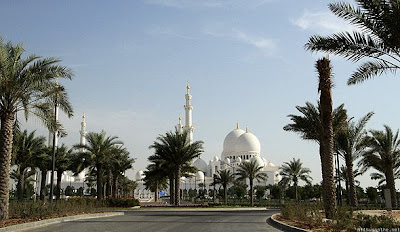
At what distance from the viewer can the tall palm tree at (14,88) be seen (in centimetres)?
1577

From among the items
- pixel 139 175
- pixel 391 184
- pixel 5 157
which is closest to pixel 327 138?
pixel 5 157

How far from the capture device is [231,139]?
10525 cm

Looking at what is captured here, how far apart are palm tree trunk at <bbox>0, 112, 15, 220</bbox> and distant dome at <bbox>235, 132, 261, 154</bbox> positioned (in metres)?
86.1

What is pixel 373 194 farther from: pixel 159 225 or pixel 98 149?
pixel 159 225

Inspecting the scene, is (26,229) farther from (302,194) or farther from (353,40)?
(302,194)

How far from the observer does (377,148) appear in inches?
1250

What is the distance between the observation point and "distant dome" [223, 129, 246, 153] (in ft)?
341

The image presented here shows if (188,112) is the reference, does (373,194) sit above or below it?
below

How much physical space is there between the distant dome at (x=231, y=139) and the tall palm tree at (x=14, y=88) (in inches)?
3465

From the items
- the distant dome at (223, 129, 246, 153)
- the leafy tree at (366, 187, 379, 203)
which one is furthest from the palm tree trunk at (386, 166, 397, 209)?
the distant dome at (223, 129, 246, 153)

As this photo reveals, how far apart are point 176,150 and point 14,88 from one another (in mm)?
20849

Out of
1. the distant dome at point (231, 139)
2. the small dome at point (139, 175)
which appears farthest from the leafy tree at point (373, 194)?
the small dome at point (139, 175)

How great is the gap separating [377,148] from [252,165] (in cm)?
1811

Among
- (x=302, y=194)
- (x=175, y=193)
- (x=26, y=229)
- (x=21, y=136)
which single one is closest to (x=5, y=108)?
(x=26, y=229)
